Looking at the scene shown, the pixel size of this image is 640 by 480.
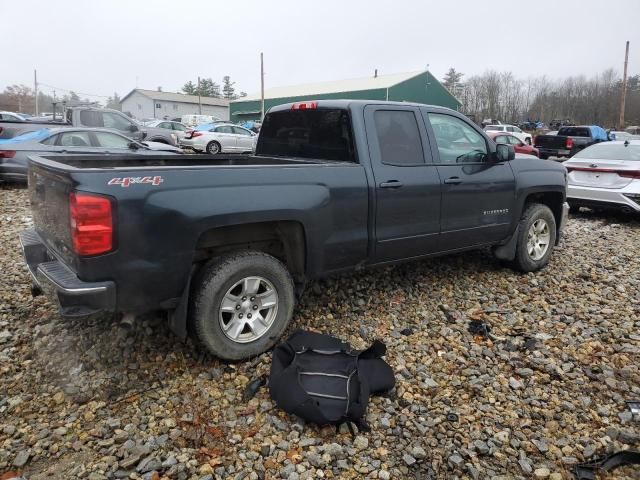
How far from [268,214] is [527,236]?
3456 mm

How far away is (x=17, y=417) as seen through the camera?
2.89m

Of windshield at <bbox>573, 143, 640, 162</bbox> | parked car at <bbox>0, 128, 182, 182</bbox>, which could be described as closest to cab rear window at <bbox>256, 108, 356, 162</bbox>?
parked car at <bbox>0, 128, 182, 182</bbox>

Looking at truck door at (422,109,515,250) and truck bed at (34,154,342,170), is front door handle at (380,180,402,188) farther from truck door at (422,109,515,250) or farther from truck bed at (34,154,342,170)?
truck door at (422,109,515,250)

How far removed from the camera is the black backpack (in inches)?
112

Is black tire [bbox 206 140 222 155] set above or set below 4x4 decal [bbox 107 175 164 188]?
above

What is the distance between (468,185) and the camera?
471cm

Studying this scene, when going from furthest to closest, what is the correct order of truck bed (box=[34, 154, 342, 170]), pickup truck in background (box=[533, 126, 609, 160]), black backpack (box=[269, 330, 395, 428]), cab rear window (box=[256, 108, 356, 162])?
pickup truck in background (box=[533, 126, 609, 160]) → cab rear window (box=[256, 108, 356, 162]) → truck bed (box=[34, 154, 342, 170]) → black backpack (box=[269, 330, 395, 428])

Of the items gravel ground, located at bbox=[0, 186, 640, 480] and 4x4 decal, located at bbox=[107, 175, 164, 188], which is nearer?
gravel ground, located at bbox=[0, 186, 640, 480]

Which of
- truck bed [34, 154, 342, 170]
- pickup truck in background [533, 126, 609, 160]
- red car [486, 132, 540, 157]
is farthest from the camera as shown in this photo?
pickup truck in background [533, 126, 609, 160]

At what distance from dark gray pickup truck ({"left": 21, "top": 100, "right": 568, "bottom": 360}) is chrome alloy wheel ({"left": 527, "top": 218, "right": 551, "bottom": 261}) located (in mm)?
270

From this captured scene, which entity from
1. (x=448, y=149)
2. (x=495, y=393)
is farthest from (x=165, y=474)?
(x=448, y=149)

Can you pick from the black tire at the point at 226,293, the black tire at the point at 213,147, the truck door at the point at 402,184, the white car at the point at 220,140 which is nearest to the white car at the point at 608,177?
the truck door at the point at 402,184

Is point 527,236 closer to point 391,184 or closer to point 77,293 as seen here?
point 391,184

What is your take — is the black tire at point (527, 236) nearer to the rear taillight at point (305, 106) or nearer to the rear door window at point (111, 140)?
the rear taillight at point (305, 106)
